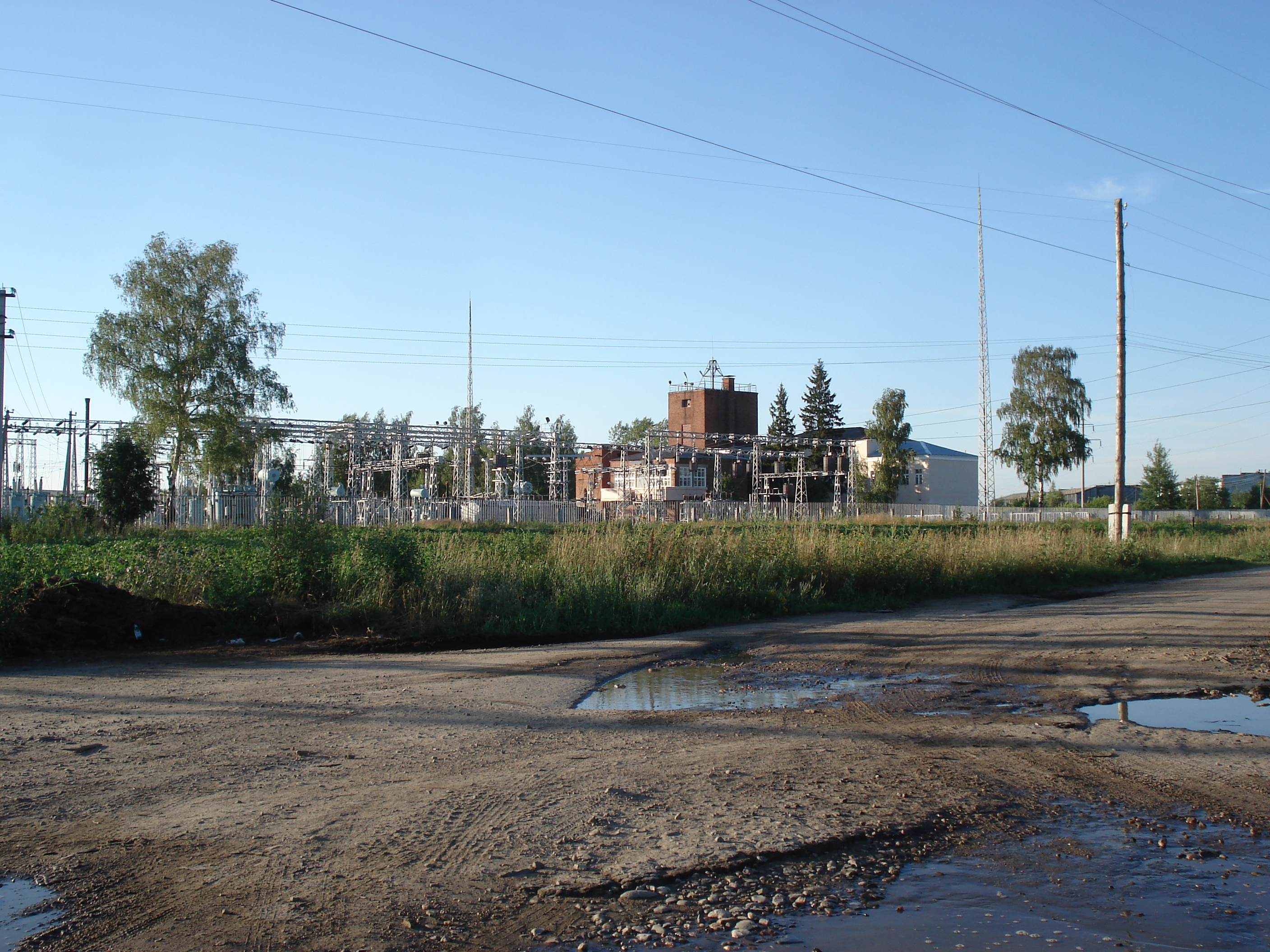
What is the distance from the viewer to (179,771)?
224 inches

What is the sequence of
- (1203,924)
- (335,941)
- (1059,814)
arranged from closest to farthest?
1. (335,941)
2. (1203,924)
3. (1059,814)

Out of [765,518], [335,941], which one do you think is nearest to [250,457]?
[765,518]

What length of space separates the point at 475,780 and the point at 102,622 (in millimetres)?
7898

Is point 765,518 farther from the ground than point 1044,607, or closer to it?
farther from the ground

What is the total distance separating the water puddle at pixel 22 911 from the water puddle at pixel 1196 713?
22.7 ft

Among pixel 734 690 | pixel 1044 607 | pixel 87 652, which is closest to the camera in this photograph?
pixel 734 690

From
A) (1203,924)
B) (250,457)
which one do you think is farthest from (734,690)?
(250,457)

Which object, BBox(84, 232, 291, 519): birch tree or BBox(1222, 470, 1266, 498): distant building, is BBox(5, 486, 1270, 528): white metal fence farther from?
BBox(1222, 470, 1266, 498): distant building

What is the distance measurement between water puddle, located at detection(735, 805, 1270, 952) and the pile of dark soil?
9851 millimetres

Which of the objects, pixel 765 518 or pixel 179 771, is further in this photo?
pixel 765 518

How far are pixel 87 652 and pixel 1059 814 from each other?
10.3 m

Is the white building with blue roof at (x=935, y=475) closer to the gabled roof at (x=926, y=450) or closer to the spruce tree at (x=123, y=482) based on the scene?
the gabled roof at (x=926, y=450)

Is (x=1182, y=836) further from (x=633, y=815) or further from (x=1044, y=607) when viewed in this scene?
(x=1044, y=607)

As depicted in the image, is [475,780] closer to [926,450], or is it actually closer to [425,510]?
[425,510]
